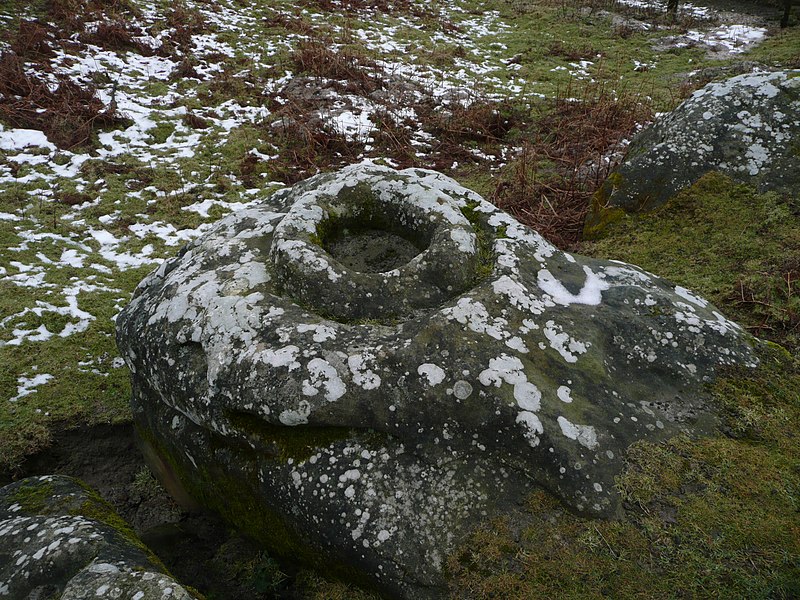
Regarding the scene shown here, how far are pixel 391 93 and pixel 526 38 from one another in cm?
700

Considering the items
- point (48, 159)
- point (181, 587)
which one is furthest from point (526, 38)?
point (181, 587)

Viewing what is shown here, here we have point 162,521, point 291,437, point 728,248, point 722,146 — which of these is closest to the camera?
point 291,437

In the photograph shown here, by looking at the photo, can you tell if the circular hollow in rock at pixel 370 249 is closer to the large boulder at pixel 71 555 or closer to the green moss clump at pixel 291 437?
the green moss clump at pixel 291 437

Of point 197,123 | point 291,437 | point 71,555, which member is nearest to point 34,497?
point 71,555

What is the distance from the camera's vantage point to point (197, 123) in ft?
31.3

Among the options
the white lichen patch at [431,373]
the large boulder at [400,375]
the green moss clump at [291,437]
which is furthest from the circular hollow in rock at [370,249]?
Answer: the green moss clump at [291,437]

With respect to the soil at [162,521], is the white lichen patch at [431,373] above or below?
above

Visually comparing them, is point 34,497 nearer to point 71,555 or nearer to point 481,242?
point 71,555

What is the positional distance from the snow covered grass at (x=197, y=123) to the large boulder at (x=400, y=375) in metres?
1.91

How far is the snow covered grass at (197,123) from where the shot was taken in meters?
5.27

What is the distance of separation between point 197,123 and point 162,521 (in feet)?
26.2

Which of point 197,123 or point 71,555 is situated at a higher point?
point 71,555

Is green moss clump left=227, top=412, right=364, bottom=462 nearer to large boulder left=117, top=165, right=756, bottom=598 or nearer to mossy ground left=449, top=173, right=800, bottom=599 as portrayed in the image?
large boulder left=117, top=165, right=756, bottom=598

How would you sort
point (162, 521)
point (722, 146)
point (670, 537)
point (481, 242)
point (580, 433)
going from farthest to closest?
point (722, 146) < point (481, 242) < point (162, 521) < point (580, 433) < point (670, 537)
